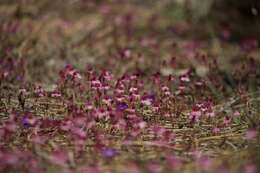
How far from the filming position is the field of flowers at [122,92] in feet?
8.27

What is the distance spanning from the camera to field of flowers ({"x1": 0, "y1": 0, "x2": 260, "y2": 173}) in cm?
252

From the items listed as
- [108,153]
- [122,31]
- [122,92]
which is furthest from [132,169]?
[122,31]

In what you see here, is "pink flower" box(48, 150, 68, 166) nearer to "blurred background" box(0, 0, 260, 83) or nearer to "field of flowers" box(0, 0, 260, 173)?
"field of flowers" box(0, 0, 260, 173)

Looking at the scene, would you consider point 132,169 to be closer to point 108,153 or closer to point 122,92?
point 108,153

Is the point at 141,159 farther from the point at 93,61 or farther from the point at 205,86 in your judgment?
the point at 93,61

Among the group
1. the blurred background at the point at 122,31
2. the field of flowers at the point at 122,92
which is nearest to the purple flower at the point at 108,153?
the field of flowers at the point at 122,92

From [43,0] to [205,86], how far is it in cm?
302

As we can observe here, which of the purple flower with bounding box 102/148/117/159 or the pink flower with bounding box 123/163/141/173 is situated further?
the purple flower with bounding box 102/148/117/159

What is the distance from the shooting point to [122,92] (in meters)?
3.30

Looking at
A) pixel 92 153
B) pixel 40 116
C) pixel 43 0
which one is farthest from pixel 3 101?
pixel 43 0

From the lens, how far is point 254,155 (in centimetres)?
247

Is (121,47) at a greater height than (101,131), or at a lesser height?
greater

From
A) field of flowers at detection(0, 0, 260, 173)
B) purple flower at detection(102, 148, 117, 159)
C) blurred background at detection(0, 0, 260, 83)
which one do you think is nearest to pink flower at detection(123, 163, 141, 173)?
field of flowers at detection(0, 0, 260, 173)

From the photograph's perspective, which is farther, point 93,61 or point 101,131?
point 93,61
